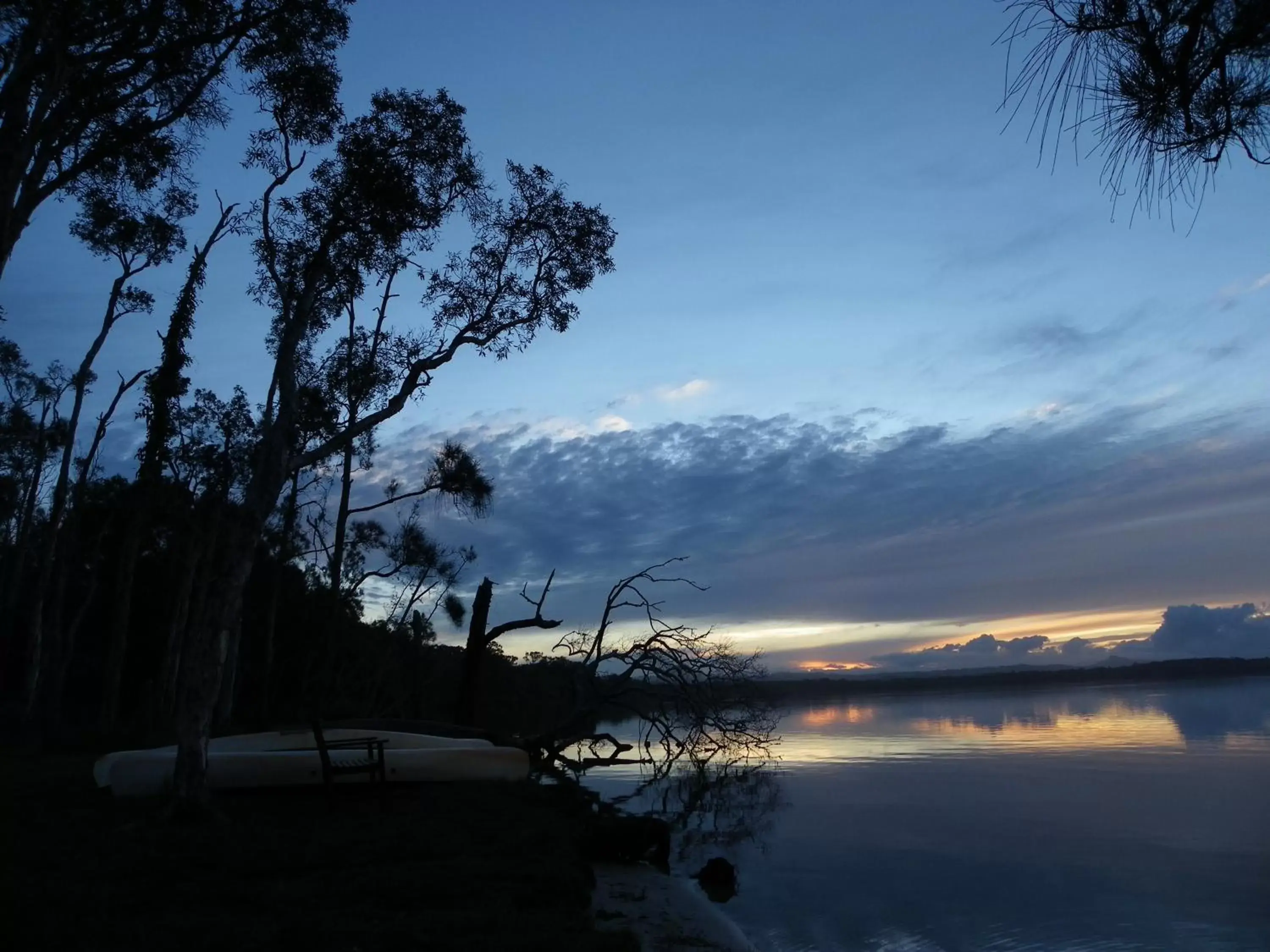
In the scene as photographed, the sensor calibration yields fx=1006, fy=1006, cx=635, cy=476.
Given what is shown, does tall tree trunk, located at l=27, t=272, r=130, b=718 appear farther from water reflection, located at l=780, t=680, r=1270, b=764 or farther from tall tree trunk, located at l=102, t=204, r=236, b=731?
water reflection, located at l=780, t=680, r=1270, b=764

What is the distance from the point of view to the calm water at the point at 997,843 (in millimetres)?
8578

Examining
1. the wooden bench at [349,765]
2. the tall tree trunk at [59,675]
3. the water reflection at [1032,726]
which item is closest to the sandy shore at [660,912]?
the wooden bench at [349,765]

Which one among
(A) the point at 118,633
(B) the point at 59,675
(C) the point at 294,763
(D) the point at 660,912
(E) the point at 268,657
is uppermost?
(A) the point at 118,633

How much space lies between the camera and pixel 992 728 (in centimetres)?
3747

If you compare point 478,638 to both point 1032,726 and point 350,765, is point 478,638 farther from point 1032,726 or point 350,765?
point 1032,726

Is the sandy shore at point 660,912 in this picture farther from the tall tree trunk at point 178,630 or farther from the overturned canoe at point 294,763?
the tall tree trunk at point 178,630

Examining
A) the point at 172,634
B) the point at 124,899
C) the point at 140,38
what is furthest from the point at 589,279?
the point at 172,634

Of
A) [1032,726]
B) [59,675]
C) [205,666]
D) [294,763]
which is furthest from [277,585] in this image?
[1032,726]

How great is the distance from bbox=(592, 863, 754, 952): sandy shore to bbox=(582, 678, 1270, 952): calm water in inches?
20.8

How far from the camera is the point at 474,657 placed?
1838 cm

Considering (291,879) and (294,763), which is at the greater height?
(294,763)

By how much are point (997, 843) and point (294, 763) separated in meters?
8.66

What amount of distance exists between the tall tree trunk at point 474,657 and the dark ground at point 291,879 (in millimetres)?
8256

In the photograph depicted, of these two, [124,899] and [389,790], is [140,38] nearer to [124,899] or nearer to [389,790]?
[124,899]
